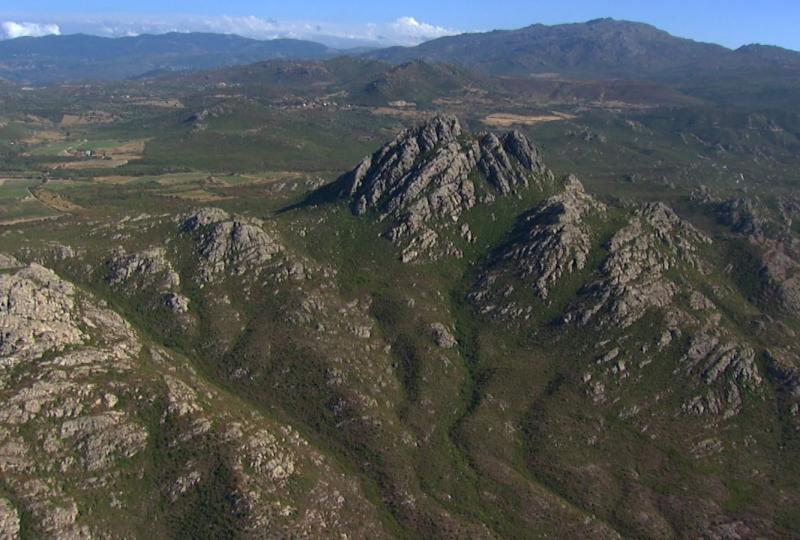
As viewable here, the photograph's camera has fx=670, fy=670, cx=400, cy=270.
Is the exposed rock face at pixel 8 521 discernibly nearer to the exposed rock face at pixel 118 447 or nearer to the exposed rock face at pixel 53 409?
the exposed rock face at pixel 118 447

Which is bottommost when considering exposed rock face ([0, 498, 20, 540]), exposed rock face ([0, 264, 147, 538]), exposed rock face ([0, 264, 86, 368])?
exposed rock face ([0, 498, 20, 540])

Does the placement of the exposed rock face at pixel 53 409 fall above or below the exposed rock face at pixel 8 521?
above

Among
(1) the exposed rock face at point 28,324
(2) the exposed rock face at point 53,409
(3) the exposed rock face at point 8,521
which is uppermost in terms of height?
(1) the exposed rock face at point 28,324

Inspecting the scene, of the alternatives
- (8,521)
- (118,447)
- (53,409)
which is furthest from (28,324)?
(8,521)

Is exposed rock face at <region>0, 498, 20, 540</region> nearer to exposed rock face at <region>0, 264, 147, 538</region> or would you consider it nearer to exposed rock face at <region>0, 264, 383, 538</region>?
exposed rock face at <region>0, 264, 383, 538</region>

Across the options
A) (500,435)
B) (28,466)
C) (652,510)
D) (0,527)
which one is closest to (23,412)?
(28,466)

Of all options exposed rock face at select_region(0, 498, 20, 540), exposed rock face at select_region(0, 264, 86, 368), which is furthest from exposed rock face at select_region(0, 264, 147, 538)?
exposed rock face at select_region(0, 498, 20, 540)

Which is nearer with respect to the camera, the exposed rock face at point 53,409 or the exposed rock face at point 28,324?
the exposed rock face at point 53,409

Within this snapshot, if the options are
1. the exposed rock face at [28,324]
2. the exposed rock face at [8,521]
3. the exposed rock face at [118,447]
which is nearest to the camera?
the exposed rock face at [8,521]

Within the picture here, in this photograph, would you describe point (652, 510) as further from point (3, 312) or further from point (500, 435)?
point (3, 312)

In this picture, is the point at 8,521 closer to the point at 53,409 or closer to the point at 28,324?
the point at 53,409

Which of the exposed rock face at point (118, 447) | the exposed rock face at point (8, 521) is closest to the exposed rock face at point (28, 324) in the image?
the exposed rock face at point (118, 447)
